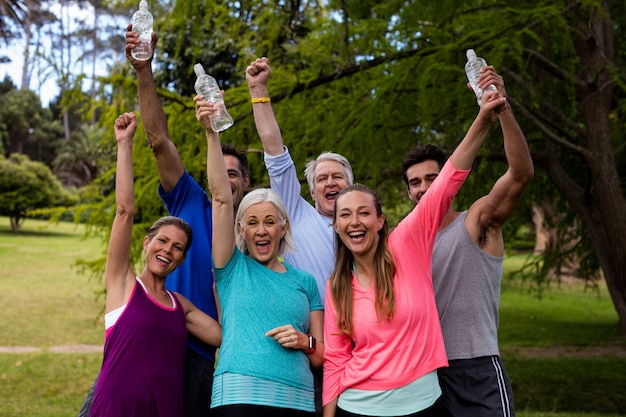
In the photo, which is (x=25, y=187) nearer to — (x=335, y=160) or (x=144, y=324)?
(x=335, y=160)

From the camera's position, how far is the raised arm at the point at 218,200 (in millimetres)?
2824

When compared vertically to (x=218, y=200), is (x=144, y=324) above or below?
below

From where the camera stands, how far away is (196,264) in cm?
317

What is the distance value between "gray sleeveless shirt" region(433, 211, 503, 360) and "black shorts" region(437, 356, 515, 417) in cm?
4

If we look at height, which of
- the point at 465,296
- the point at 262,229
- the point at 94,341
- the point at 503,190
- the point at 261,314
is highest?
the point at 503,190

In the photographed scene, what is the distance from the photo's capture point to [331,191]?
130 inches

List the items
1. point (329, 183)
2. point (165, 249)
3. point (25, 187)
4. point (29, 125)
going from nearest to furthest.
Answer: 1. point (165, 249)
2. point (329, 183)
3. point (25, 187)
4. point (29, 125)

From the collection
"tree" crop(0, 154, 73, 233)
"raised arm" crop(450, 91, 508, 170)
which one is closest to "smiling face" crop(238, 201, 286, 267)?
"raised arm" crop(450, 91, 508, 170)

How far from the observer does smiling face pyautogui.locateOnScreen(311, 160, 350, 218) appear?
3.29m

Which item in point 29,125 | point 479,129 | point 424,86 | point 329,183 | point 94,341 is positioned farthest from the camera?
point 29,125

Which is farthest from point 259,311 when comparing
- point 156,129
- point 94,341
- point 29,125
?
point 29,125

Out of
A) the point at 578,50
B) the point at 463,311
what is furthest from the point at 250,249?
the point at 578,50

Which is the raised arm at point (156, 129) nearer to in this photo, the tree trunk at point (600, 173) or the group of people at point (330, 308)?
the group of people at point (330, 308)

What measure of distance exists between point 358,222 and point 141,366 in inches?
40.8
